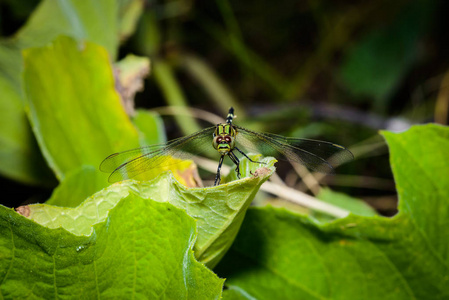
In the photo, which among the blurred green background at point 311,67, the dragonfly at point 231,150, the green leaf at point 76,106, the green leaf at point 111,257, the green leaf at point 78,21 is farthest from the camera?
the blurred green background at point 311,67

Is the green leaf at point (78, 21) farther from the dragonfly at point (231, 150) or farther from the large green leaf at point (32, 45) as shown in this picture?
the dragonfly at point (231, 150)

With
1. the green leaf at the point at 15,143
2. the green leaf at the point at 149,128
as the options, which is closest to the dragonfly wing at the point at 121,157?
the green leaf at the point at 149,128

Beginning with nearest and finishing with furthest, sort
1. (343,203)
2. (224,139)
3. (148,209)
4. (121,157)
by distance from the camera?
1. (148,209)
2. (121,157)
3. (224,139)
4. (343,203)

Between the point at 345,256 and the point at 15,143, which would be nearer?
the point at 345,256

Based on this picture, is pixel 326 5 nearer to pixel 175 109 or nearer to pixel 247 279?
pixel 175 109

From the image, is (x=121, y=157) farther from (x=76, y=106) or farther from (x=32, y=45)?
(x=32, y=45)

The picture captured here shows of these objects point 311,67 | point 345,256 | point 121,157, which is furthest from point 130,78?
point 311,67

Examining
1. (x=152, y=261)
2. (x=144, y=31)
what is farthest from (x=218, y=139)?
(x=144, y=31)

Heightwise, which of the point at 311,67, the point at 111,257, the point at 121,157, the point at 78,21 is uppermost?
the point at 311,67
